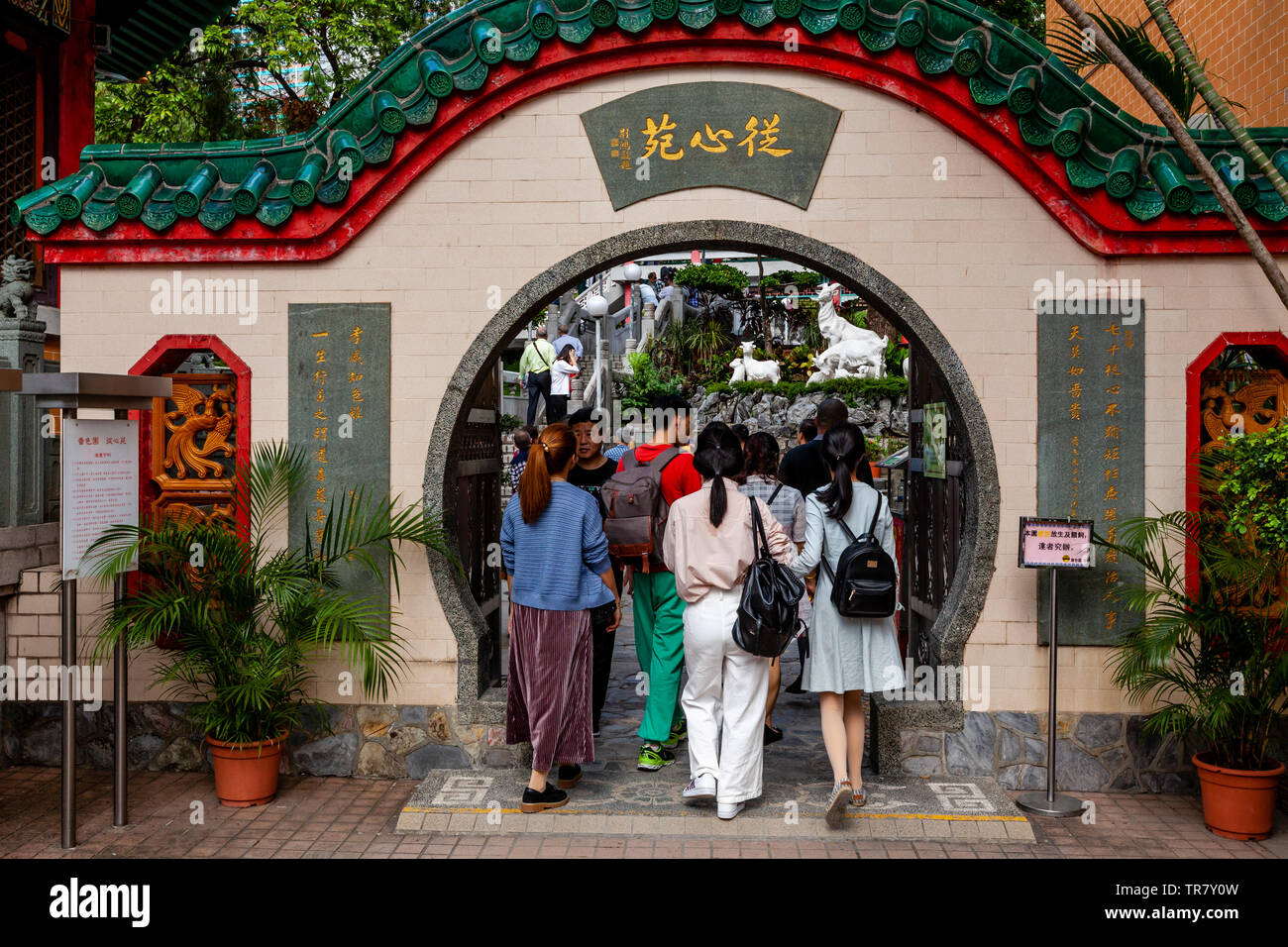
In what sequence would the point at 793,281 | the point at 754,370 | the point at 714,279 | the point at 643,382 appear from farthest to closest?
the point at 793,281
the point at 714,279
the point at 643,382
the point at 754,370

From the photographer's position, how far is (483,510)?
768cm

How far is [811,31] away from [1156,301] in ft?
8.06

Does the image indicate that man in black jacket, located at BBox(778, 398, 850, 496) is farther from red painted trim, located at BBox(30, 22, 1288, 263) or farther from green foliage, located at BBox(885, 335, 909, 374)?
green foliage, located at BBox(885, 335, 909, 374)

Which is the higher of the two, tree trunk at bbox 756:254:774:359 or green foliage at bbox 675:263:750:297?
green foliage at bbox 675:263:750:297

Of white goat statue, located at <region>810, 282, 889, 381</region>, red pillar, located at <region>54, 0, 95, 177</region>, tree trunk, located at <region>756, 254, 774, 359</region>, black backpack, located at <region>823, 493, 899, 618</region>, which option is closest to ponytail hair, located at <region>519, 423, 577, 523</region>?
black backpack, located at <region>823, 493, 899, 618</region>

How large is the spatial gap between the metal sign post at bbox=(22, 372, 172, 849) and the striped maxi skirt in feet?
6.75

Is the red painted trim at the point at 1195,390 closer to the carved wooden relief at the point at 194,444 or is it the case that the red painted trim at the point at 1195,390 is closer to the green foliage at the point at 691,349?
the carved wooden relief at the point at 194,444

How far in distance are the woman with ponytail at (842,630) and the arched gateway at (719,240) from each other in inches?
30.5

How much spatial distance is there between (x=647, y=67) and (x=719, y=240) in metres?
1.07

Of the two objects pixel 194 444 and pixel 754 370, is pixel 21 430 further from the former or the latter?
pixel 754 370

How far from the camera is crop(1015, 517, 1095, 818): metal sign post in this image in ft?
19.3

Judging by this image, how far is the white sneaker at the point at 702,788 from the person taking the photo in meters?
5.71

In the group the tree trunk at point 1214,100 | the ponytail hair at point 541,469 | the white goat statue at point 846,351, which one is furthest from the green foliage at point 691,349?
the ponytail hair at point 541,469

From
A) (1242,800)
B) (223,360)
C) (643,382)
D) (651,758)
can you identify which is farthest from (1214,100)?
(643,382)
